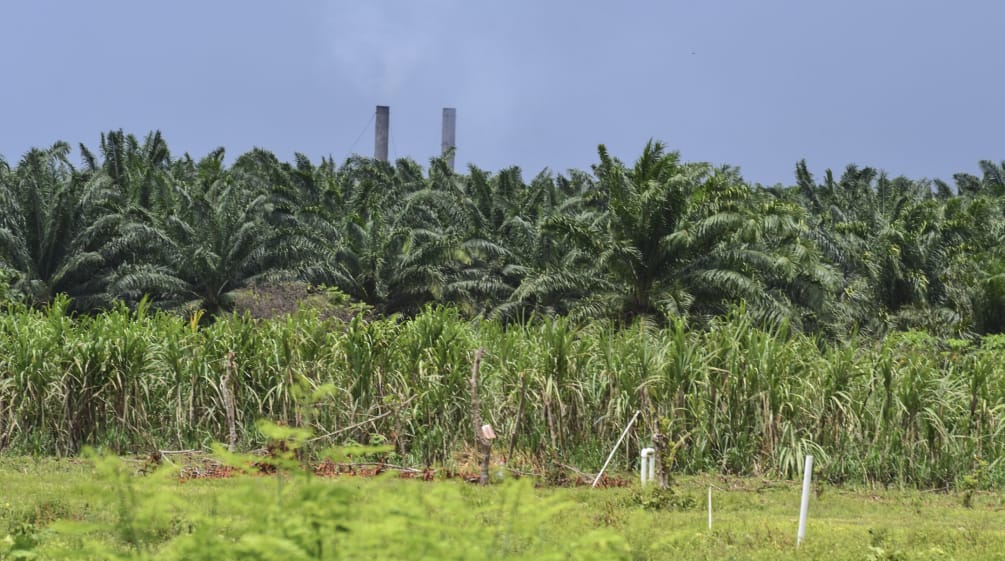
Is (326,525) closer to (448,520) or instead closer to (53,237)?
(448,520)

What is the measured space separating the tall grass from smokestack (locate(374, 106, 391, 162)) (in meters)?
48.1

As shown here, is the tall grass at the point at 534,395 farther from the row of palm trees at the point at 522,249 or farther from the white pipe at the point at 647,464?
the row of palm trees at the point at 522,249

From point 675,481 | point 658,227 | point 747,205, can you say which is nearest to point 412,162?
point 747,205

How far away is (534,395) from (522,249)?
21.5 meters

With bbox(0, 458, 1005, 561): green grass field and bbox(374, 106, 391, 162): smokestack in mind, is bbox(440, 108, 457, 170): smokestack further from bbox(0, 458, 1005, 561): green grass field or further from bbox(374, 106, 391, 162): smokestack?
bbox(0, 458, 1005, 561): green grass field

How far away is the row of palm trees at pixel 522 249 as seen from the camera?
24859mm

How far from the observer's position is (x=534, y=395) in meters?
12.1

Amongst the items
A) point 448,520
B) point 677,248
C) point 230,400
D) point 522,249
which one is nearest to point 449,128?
point 522,249

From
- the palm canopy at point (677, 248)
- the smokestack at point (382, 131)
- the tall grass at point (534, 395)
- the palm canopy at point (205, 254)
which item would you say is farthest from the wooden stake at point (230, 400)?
the smokestack at point (382, 131)

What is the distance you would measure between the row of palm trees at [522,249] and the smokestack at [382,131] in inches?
875

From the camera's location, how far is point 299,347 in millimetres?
13055

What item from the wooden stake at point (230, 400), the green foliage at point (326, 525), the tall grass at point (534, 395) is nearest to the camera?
the green foliage at point (326, 525)

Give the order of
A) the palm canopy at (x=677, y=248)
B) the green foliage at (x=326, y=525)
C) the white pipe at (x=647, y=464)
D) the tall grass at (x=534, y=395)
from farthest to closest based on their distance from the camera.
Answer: the palm canopy at (x=677, y=248) < the tall grass at (x=534, y=395) < the white pipe at (x=647, y=464) < the green foliage at (x=326, y=525)

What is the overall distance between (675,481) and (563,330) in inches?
88.3
